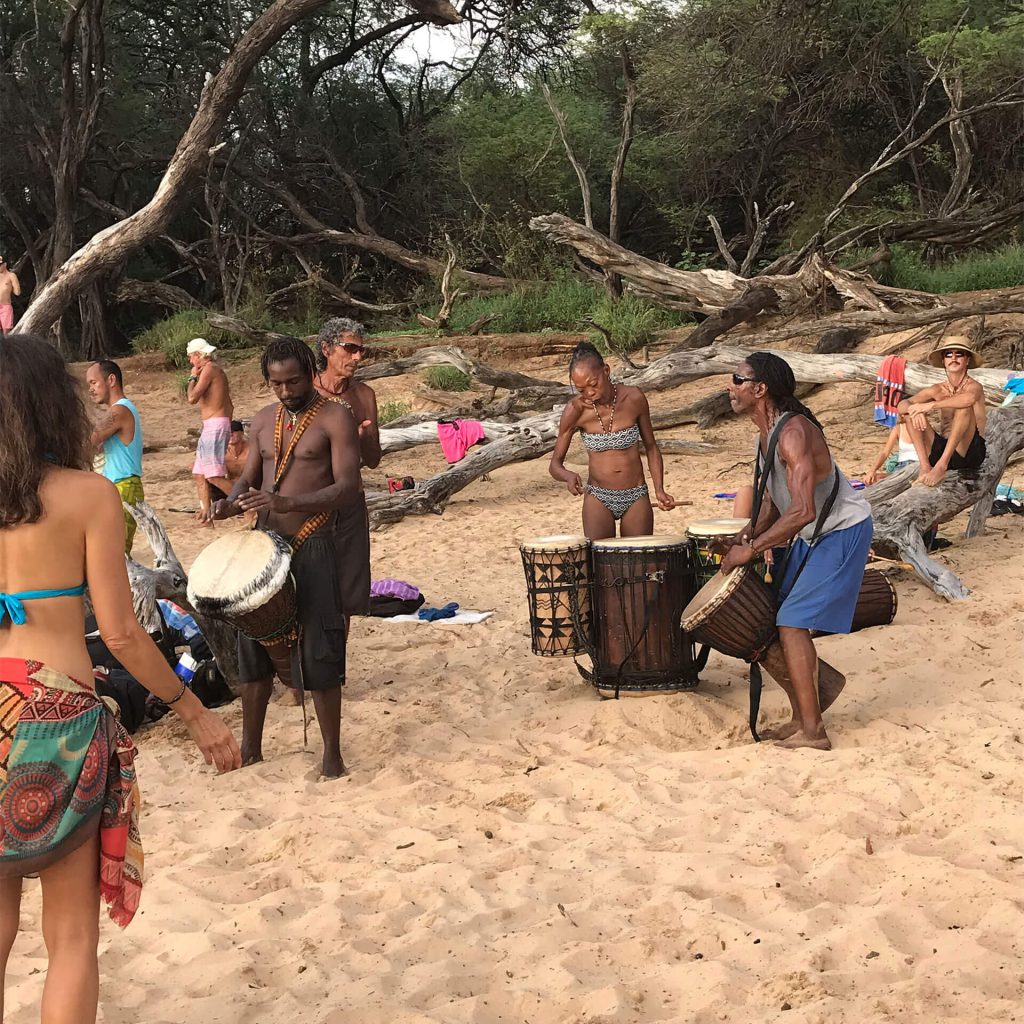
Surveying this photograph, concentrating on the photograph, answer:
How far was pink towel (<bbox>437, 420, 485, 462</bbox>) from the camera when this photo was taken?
1188cm

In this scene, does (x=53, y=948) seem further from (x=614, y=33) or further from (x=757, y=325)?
(x=614, y=33)

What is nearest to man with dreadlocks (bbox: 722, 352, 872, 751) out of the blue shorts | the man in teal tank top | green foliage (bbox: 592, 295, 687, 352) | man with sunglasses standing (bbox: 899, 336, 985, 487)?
the blue shorts

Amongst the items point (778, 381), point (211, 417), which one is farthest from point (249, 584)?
point (211, 417)

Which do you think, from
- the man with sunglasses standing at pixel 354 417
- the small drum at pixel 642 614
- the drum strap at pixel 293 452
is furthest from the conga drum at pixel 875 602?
the drum strap at pixel 293 452

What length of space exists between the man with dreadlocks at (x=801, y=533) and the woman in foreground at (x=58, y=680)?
3.03 m

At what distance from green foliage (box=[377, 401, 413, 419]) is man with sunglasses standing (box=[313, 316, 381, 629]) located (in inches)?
300

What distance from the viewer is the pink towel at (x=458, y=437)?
11.9 metres

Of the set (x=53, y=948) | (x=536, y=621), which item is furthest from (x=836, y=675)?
(x=53, y=948)

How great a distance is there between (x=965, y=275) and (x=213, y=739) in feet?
48.3

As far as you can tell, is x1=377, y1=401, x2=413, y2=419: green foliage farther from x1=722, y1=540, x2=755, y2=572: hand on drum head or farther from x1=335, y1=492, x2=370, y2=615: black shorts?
x1=722, y1=540, x2=755, y2=572: hand on drum head

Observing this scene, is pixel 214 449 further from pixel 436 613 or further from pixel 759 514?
pixel 759 514

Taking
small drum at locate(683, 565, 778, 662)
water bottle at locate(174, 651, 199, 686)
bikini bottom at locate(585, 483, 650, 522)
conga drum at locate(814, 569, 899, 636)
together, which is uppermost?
bikini bottom at locate(585, 483, 650, 522)

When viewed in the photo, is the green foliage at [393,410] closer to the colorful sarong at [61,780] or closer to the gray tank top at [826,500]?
the gray tank top at [826,500]

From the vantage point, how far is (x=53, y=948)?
7.93ft
